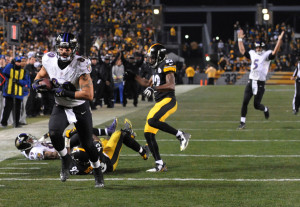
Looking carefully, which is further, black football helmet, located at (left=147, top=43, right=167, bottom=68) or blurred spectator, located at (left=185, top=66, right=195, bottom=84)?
blurred spectator, located at (left=185, top=66, right=195, bottom=84)

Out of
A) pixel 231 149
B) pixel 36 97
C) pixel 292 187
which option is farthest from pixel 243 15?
pixel 292 187

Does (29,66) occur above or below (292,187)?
above

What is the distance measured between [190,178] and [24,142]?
2832 mm

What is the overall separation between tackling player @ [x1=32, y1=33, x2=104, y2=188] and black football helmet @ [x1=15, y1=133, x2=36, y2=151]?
2.37 metres

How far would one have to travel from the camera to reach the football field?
6.64 metres

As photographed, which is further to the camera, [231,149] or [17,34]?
[17,34]

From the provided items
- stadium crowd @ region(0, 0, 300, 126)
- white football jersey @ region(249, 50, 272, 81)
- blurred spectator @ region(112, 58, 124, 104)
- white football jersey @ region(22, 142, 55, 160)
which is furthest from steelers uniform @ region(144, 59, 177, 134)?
stadium crowd @ region(0, 0, 300, 126)

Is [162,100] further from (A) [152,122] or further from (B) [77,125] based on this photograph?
(B) [77,125]

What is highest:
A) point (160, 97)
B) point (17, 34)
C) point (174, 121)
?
point (17, 34)

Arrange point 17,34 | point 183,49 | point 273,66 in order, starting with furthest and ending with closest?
point 183,49 < point 273,66 < point 17,34

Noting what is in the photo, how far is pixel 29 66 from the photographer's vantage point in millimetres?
17875

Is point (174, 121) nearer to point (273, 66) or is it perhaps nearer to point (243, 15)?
point (273, 66)

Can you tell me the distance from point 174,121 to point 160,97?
764cm

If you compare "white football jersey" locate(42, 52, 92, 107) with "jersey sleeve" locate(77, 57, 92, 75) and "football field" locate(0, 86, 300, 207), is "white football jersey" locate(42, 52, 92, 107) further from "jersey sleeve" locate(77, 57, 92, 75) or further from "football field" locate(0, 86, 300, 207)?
"football field" locate(0, 86, 300, 207)
